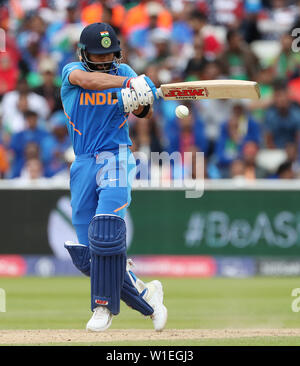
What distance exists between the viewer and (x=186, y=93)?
6.32 metres

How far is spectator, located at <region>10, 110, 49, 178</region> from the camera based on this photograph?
12.7 metres

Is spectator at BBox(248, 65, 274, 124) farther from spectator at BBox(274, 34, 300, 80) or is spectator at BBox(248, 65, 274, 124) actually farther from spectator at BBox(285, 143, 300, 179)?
spectator at BBox(285, 143, 300, 179)

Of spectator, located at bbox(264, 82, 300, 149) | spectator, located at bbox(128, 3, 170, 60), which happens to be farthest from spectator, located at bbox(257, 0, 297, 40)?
spectator, located at bbox(264, 82, 300, 149)

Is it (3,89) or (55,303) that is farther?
(3,89)

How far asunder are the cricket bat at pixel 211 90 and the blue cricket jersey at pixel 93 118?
0.38 metres

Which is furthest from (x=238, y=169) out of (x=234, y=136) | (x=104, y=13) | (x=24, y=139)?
(x=104, y=13)

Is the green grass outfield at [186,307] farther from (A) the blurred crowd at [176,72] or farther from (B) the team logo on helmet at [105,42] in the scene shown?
(B) the team logo on helmet at [105,42]

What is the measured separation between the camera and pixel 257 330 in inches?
275

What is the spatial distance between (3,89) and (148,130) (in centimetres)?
323

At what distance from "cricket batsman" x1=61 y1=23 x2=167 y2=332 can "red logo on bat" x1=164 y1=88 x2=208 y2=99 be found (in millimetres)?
205

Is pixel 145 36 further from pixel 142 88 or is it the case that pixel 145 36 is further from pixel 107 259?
pixel 107 259

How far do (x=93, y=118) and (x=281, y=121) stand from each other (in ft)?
23.4
